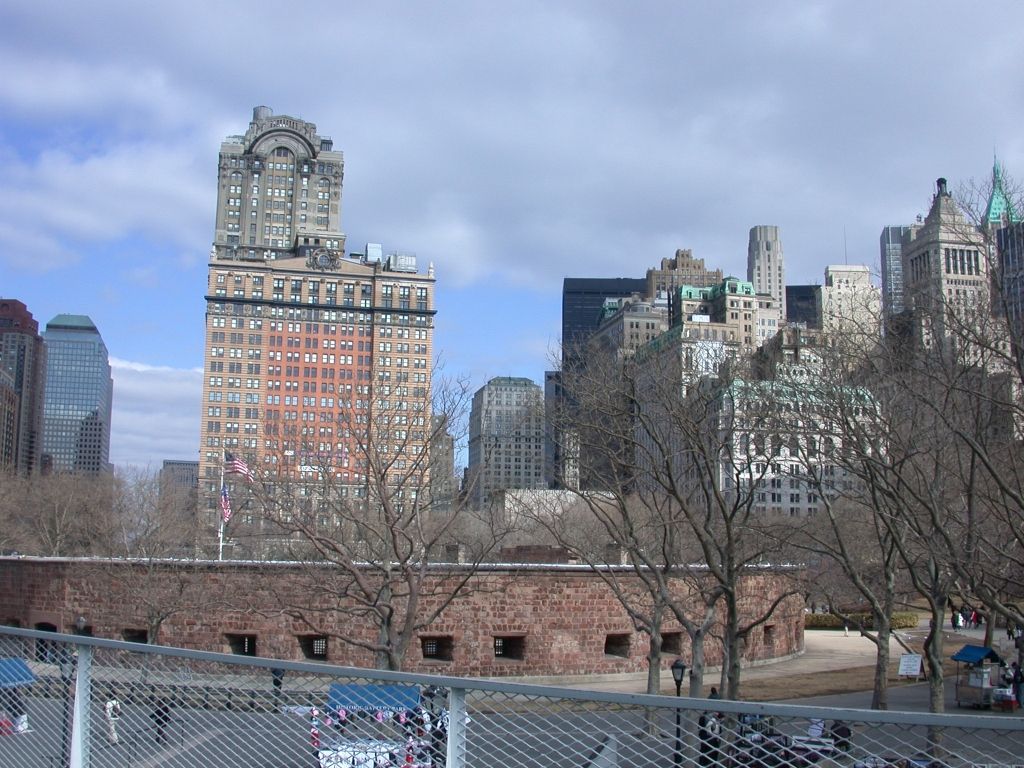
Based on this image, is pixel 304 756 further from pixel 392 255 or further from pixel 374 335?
pixel 392 255

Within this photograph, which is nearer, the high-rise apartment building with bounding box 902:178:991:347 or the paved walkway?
the high-rise apartment building with bounding box 902:178:991:347

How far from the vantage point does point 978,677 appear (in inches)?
1065

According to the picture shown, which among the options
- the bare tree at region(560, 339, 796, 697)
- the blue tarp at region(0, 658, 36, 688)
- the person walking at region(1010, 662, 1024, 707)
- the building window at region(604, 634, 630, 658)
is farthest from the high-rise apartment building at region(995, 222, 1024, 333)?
the building window at region(604, 634, 630, 658)

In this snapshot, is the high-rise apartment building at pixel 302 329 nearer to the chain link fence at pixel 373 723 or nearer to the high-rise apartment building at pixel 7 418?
the high-rise apartment building at pixel 7 418

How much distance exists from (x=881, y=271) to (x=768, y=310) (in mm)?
172238

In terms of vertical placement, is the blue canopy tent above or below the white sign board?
above

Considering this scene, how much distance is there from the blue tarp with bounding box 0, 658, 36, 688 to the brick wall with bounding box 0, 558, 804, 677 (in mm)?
21311

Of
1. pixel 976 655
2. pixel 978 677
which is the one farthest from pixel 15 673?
pixel 978 677

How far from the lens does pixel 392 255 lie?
5236 inches

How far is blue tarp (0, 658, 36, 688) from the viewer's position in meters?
5.74

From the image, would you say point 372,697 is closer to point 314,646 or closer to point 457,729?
point 457,729

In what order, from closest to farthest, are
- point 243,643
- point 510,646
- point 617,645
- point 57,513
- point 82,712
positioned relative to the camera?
point 82,712
point 243,643
point 510,646
point 617,645
point 57,513

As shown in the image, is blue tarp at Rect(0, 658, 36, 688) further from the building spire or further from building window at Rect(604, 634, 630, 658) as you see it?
building window at Rect(604, 634, 630, 658)

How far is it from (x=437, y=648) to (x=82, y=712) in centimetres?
2483
